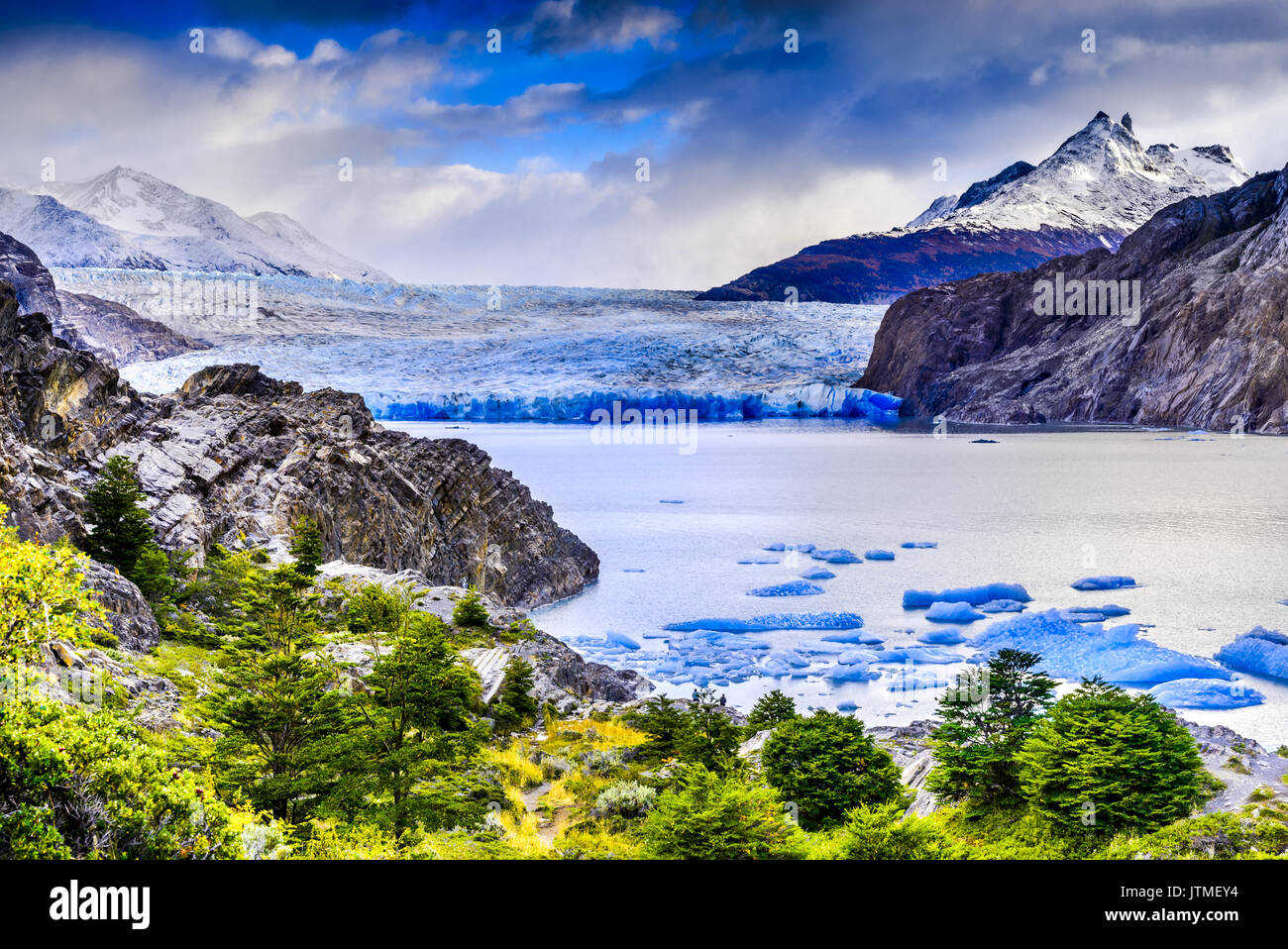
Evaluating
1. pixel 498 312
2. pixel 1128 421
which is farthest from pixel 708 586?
pixel 498 312

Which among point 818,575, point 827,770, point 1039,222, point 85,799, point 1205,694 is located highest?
point 1039,222

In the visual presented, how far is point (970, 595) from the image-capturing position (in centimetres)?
2564

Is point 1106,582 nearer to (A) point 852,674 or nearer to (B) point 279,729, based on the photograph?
(A) point 852,674

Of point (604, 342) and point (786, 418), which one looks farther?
point (786, 418)

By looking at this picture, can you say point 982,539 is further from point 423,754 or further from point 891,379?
point 891,379

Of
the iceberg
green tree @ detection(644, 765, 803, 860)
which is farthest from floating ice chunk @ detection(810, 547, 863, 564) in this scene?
green tree @ detection(644, 765, 803, 860)

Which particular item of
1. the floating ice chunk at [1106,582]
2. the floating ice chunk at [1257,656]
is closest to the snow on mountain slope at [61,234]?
the floating ice chunk at [1106,582]

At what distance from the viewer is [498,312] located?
106 metres

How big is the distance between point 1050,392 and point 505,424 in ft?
172

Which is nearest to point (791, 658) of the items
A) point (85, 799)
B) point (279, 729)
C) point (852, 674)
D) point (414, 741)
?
point (852, 674)

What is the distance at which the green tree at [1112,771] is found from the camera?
7555 mm

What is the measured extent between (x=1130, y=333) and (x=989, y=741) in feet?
282

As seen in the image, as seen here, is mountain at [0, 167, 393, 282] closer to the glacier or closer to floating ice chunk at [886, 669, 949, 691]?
the glacier

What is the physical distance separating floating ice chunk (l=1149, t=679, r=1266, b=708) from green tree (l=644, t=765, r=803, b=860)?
1231cm
